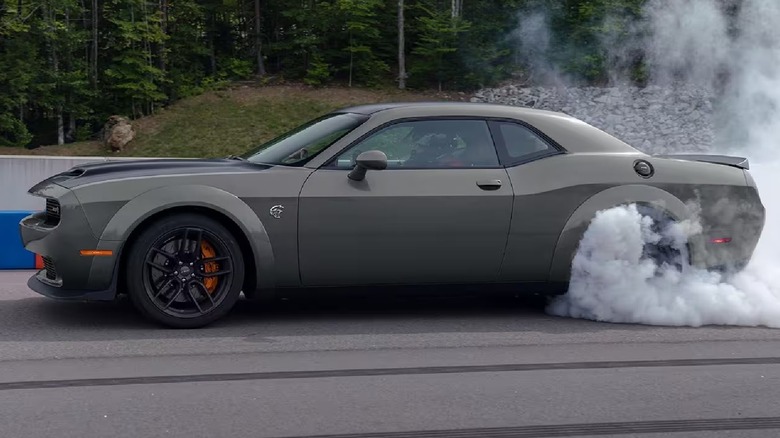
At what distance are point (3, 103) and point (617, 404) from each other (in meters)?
33.1

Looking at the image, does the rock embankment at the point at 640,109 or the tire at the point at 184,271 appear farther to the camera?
the rock embankment at the point at 640,109

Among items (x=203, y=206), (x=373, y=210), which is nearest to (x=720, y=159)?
(x=373, y=210)

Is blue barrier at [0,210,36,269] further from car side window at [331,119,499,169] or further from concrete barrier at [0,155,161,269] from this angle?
car side window at [331,119,499,169]

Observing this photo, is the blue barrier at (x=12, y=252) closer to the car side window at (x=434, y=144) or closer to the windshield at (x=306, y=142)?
the windshield at (x=306, y=142)

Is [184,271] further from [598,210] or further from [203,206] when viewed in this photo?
[598,210]

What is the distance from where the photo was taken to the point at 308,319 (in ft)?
23.0

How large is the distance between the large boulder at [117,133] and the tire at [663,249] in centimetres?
2941

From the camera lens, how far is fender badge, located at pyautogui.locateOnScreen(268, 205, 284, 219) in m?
6.53

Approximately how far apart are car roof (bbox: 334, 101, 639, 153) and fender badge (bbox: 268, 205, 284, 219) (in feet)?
3.15

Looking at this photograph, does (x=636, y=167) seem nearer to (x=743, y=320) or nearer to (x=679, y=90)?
(x=743, y=320)

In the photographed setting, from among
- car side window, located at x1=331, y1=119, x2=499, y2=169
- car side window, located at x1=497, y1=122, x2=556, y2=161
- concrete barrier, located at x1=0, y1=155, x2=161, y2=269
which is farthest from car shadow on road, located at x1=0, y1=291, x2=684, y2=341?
concrete barrier, located at x1=0, y1=155, x2=161, y2=269

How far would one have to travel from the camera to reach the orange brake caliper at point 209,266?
648 cm

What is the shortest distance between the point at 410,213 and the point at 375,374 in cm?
142

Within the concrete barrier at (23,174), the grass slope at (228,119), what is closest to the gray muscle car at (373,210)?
the concrete barrier at (23,174)
